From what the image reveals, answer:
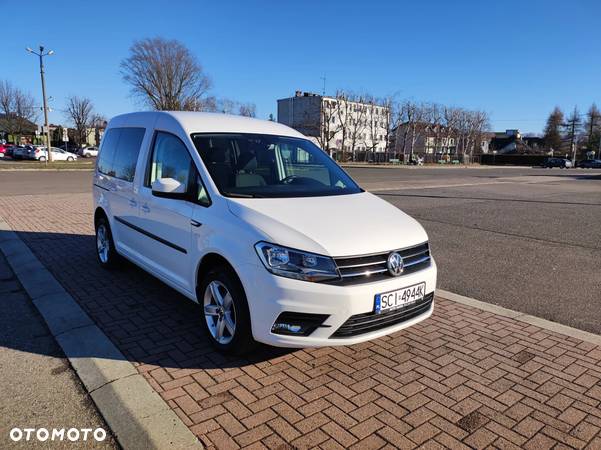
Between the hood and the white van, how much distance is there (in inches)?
0.4

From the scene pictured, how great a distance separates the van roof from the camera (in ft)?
14.1

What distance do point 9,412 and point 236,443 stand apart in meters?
1.51

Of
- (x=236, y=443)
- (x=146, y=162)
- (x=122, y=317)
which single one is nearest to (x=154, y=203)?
(x=146, y=162)

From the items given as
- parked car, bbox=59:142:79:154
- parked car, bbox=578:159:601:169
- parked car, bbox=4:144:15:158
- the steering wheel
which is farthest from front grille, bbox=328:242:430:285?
parked car, bbox=578:159:601:169

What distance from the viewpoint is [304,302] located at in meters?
3.09

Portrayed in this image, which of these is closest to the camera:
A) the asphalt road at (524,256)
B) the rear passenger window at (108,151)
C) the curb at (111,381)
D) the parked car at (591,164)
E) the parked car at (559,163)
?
the curb at (111,381)

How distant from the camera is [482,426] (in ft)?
9.35

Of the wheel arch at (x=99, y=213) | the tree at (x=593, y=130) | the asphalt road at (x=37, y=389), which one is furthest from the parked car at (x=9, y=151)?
the tree at (x=593, y=130)

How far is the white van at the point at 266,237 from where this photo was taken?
123 inches

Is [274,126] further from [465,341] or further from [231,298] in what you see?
[465,341]

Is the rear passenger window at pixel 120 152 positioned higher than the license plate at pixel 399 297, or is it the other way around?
the rear passenger window at pixel 120 152

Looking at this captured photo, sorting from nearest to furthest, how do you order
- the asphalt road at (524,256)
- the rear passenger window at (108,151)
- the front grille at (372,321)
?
the front grille at (372,321) → the asphalt road at (524,256) → the rear passenger window at (108,151)

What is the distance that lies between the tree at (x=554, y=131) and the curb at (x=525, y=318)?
116 m

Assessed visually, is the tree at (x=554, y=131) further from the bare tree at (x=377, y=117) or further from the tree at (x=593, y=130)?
the bare tree at (x=377, y=117)
